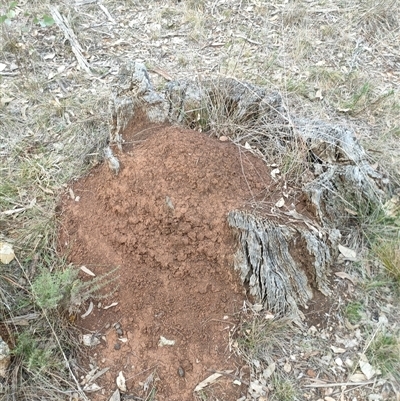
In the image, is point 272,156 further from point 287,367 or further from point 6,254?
point 6,254

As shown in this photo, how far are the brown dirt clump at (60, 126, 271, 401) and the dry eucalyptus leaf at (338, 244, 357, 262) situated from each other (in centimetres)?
56

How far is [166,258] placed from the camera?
224 cm

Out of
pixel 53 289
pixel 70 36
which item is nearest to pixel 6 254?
pixel 53 289

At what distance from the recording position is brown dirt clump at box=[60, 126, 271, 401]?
6.83 ft

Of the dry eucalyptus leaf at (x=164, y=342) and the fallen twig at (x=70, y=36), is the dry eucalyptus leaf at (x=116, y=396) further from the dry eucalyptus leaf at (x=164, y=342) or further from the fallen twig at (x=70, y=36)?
the fallen twig at (x=70, y=36)

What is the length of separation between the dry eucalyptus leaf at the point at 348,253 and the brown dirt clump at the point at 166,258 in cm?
56

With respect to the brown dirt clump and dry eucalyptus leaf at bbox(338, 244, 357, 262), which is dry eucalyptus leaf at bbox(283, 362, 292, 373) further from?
dry eucalyptus leaf at bbox(338, 244, 357, 262)

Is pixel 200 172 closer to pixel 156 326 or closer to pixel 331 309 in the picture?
pixel 156 326

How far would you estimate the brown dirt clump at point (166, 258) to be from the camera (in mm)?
2082

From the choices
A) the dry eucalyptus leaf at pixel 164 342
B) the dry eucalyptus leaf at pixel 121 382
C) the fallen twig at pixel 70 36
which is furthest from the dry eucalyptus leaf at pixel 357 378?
the fallen twig at pixel 70 36

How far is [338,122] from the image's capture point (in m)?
3.42

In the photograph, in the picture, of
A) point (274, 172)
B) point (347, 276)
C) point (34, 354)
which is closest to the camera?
point (34, 354)

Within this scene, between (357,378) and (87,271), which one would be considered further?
(87,271)

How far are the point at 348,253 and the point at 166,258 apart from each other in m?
1.05
